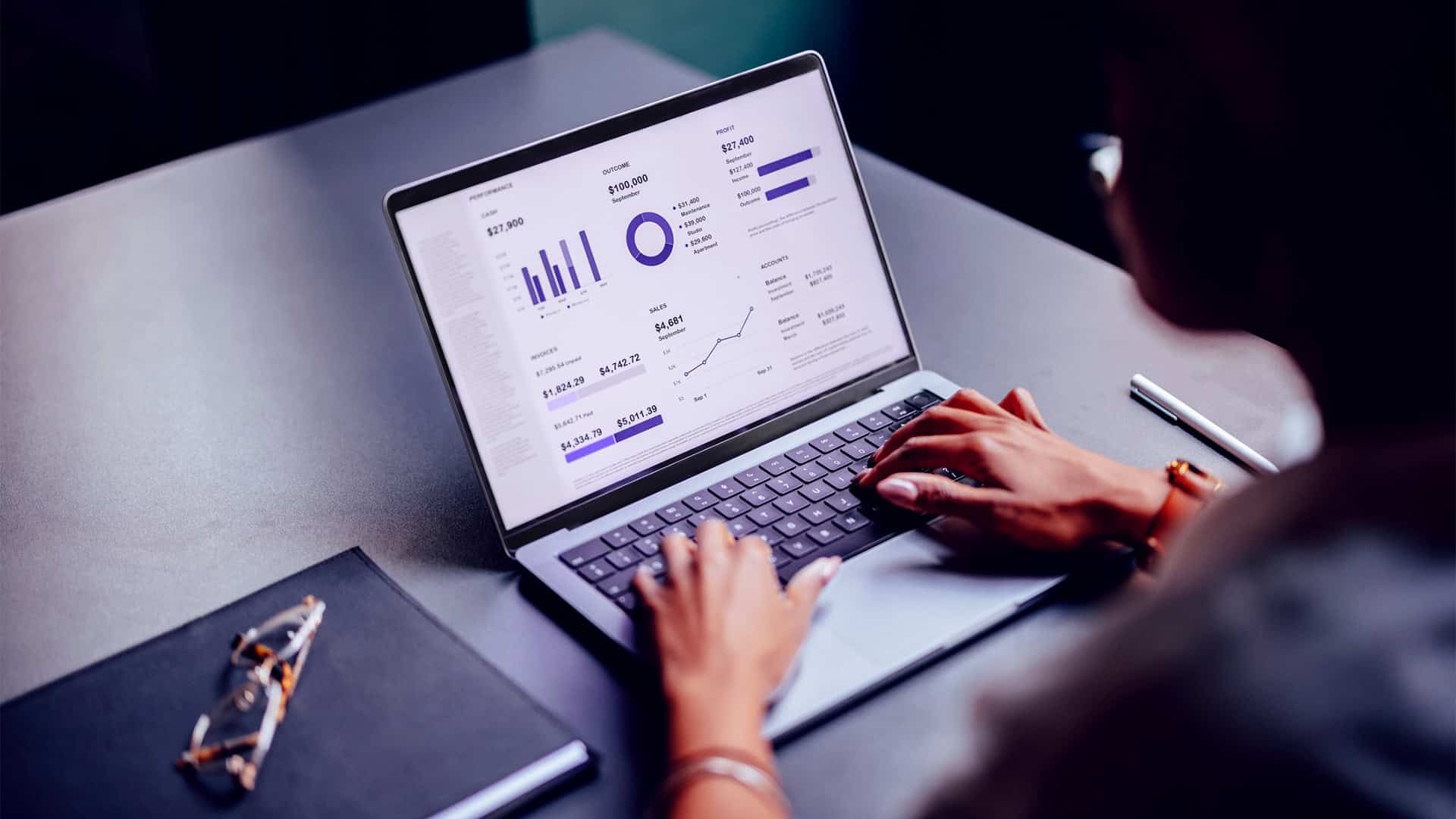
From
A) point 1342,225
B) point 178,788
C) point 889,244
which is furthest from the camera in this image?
point 889,244

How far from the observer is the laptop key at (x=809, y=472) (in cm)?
98

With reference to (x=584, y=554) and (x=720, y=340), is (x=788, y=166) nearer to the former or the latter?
(x=720, y=340)

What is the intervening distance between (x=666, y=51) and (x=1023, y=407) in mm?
1918

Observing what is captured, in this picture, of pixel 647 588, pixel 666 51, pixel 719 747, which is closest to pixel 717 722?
pixel 719 747

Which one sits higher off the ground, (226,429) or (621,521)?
(226,429)

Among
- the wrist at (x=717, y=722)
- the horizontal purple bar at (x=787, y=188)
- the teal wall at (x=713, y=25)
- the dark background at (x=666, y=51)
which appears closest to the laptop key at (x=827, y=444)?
the horizontal purple bar at (x=787, y=188)

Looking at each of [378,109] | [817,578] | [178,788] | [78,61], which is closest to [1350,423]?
[817,578]

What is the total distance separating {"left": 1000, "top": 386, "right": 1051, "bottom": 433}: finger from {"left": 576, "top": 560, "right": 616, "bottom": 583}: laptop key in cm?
36

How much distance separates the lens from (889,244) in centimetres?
138

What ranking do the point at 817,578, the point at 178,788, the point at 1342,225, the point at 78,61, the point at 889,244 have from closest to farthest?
1. the point at 1342,225
2. the point at 178,788
3. the point at 817,578
4. the point at 889,244
5. the point at 78,61

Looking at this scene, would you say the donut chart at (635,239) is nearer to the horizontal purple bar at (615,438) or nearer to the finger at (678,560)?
the horizontal purple bar at (615,438)

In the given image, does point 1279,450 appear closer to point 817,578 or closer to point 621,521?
point 817,578

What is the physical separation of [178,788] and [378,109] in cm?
119

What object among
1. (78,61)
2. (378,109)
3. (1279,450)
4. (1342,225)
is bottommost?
(1279,450)
